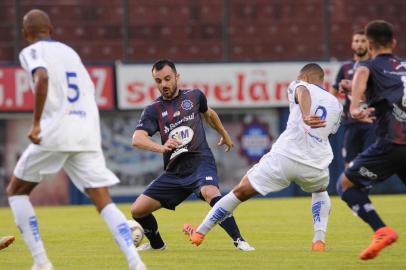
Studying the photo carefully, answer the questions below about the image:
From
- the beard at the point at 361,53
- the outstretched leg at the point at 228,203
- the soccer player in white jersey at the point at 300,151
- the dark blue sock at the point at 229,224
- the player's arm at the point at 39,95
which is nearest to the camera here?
the player's arm at the point at 39,95

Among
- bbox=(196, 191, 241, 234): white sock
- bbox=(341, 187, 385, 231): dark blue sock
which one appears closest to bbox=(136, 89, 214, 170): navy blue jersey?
bbox=(196, 191, 241, 234): white sock

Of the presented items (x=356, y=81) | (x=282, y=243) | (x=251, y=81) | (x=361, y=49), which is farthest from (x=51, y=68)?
(x=251, y=81)

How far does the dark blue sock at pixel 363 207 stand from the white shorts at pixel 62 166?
6.99ft

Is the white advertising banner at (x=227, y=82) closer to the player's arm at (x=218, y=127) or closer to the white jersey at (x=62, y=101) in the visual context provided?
the player's arm at (x=218, y=127)

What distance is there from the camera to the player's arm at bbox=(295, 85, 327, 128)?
9242 mm

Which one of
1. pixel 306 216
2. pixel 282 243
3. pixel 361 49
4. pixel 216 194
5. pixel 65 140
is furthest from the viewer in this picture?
pixel 306 216

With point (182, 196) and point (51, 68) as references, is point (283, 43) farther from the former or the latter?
point (51, 68)

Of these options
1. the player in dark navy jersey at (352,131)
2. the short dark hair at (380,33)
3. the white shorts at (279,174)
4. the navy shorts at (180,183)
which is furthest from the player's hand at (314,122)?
the player in dark navy jersey at (352,131)

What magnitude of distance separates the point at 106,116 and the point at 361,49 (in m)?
11.5

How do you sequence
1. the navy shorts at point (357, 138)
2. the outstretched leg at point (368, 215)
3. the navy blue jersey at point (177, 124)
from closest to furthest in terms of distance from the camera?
the outstretched leg at point (368, 215), the navy blue jersey at point (177, 124), the navy shorts at point (357, 138)

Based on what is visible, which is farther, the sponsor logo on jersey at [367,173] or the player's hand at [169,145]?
the player's hand at [169,145]

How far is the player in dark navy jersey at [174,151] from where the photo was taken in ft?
34.8

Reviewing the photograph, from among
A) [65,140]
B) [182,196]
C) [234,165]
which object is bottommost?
[234,165]

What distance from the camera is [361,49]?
14.9m
